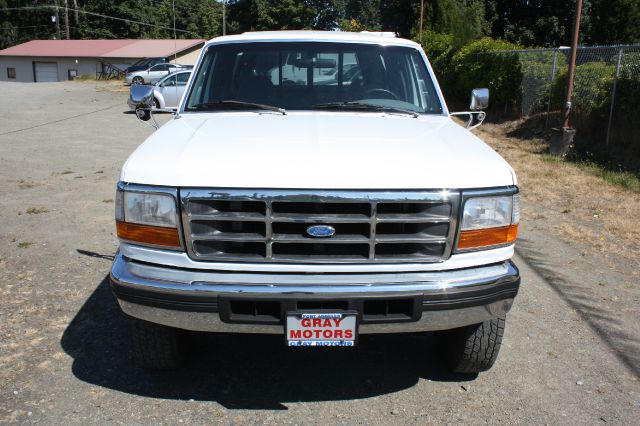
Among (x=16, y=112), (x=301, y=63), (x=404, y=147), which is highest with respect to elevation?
(x=301, y=63)

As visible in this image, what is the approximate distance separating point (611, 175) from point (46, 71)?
59629 millimetres

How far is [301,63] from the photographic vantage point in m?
4.42

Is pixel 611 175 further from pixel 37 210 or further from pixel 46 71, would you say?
pixel 46 71

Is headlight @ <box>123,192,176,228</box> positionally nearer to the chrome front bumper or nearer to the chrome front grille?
the chrome front grille

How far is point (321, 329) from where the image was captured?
2.92 m

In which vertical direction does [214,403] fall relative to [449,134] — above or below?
below

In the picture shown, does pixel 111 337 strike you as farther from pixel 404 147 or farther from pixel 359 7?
pixel 359 7

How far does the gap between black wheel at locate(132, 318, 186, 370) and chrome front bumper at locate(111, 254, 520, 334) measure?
0.37 metres

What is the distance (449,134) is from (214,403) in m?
2.10

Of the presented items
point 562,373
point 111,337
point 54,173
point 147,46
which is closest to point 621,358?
point 562,373

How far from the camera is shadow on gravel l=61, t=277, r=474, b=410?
3.48 metres

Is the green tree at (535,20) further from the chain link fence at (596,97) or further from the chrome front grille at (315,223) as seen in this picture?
the chrome front grille at (315,223)

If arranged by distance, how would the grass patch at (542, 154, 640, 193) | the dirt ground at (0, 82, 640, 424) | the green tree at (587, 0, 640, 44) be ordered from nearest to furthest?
the dirt ground at (0, 82, 640, 424)
the grass patch at (542, 154, 640, 193)
the green tree at (587, 0, 640, 44)

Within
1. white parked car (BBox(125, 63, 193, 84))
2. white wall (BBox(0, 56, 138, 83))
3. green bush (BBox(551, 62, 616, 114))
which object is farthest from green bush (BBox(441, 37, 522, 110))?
Answer: white wall (BBox(0, 56, 138, 83))
